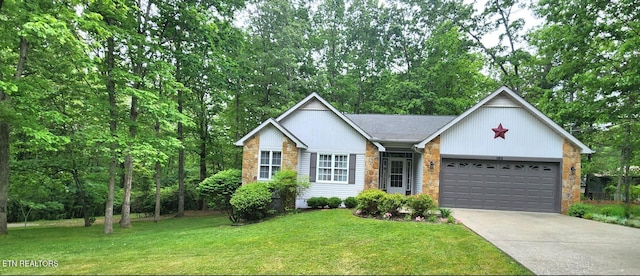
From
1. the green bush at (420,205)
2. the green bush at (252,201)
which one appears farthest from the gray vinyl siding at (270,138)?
the green bush at (420,205)

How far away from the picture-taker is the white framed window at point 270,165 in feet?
45.4

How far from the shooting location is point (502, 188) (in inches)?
512

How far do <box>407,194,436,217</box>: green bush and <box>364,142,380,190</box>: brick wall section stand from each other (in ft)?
12.2

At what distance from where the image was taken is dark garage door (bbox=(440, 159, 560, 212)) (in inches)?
505

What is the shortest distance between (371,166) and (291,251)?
7.70 m

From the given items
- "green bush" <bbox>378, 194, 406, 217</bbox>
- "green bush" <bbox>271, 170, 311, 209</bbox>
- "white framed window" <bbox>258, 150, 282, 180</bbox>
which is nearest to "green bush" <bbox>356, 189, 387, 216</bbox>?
"green bush" <bbox>378, 194, 406, 217</bbox>

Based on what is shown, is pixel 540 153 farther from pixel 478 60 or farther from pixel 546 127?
pixel 478 60

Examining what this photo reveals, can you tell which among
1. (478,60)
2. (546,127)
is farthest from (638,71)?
(478,60)

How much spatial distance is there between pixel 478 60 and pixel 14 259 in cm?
2707

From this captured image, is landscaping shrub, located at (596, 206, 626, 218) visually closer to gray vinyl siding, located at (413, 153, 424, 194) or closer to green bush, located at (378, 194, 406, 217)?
gray vinyl siding, located at (413, 153, 424, 194)

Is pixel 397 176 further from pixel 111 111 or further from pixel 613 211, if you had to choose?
pixel 111 111

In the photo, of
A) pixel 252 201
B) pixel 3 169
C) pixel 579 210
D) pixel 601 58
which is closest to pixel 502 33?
pixel 601 58

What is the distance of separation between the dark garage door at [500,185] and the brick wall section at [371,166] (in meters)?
2.66

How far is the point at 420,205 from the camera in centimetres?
1009
